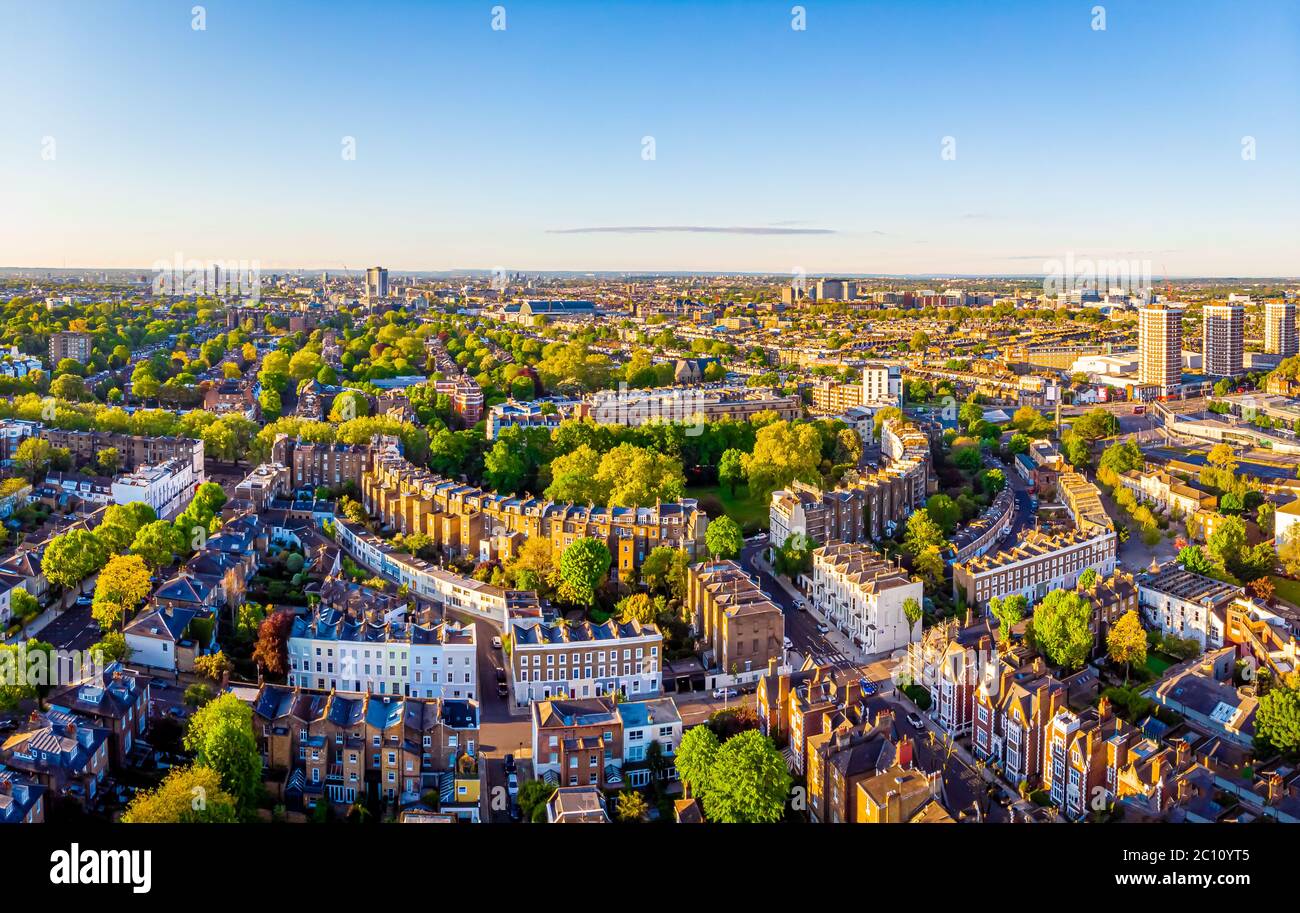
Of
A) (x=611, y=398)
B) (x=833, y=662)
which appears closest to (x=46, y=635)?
(x=833, y=662)

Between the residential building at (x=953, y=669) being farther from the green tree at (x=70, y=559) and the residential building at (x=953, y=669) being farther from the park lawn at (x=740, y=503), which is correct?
the green tree at (x=70, y=559)

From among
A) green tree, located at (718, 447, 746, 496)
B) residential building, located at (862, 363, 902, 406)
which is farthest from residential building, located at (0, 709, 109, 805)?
residential building, located at (862, 363, 902, 406)

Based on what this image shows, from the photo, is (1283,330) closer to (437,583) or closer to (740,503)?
(740,503)

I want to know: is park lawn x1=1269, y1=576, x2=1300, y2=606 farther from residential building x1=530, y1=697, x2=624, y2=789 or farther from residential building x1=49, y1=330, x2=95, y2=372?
residential building x1=49, y1=330, x2=95, y2=372

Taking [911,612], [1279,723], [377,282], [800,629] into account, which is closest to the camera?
[1279,723]

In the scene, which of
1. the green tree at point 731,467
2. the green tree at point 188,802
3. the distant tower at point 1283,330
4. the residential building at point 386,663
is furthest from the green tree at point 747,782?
the distant tower at point 1283,330

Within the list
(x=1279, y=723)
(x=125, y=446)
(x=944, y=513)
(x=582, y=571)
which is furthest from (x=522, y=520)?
(x=125, y=446)
